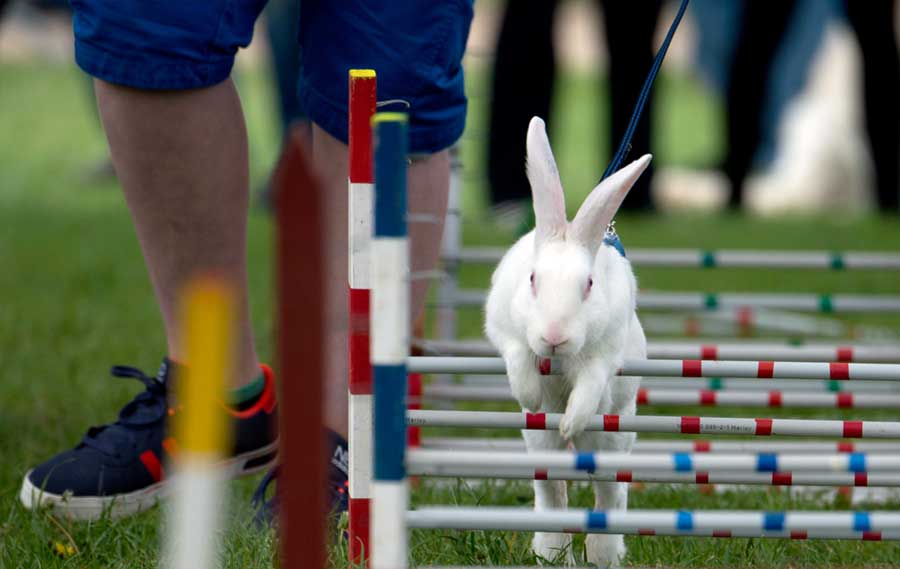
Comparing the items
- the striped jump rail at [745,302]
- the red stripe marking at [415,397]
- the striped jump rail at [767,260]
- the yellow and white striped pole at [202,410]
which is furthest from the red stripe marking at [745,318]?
the yellow and white striped pole at [202,410]

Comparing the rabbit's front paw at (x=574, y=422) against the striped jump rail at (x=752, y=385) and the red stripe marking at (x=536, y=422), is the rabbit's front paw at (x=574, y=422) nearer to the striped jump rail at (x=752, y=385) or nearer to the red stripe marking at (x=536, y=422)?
the red stripe marking at (x=536, y=422)

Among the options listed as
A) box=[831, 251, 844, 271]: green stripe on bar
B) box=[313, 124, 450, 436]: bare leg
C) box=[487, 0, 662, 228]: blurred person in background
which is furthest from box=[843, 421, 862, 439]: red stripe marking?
box=[487, 0, 662, 228]: blurred person in background

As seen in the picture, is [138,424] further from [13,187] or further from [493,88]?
[13,187]

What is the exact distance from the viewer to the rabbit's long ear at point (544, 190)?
5.85 ft

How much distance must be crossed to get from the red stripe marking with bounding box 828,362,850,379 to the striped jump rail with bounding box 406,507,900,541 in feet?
0.78

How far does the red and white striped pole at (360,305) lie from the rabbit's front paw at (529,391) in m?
0.19

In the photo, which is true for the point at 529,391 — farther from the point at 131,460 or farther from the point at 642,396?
the point at 131,460

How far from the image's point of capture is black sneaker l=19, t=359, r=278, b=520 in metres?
2.30

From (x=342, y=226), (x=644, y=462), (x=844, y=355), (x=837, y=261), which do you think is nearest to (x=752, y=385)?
(x=837, y=261)

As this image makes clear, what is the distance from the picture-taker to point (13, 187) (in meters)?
8.49

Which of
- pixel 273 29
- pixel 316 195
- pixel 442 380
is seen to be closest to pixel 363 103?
pixel 316 195

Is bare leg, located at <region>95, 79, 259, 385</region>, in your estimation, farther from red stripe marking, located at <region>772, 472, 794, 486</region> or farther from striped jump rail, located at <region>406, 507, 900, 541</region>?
red stripe marking, located at <region>772, 472, 794, 486</region>

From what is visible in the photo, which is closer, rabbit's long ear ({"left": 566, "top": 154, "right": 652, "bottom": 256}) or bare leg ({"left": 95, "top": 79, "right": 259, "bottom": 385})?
rabbit's long ear ({"left": 566, "top": 154, "right": 652, "bottom": 256})

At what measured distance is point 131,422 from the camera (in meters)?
2.40
